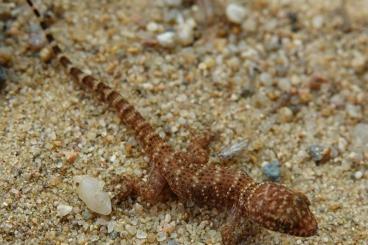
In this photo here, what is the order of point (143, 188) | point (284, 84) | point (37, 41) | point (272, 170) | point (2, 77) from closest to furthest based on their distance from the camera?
point (143, 188), point (272, 170), point (2, 77), point (37, 41), point (284, 84)

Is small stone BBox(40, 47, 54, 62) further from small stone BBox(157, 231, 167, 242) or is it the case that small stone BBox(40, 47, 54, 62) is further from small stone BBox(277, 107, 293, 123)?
small stone BBox(277, 107, 293, 123)

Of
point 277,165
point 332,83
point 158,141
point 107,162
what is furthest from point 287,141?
point 107,162

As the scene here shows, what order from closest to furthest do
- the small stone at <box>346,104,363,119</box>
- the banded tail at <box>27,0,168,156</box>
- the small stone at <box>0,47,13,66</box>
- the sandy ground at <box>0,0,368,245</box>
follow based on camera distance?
the sandy ground at <box>0,0,368,245</box>, the banded tail at <box>27,0,168,156</box>, the small stone at <box>0,47,13,66</box>, the small stone at <box>346,104,363,119</box>

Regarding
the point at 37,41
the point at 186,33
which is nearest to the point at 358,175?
the point at 186,33

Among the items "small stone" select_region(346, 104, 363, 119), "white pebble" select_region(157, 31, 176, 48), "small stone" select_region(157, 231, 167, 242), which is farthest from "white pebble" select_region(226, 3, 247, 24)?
"small stone" select_region(157, 231, 167, 242)

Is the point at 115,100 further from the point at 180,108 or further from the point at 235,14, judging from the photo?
the point at 235,14

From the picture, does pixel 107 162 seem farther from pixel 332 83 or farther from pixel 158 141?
pixel 332 83
